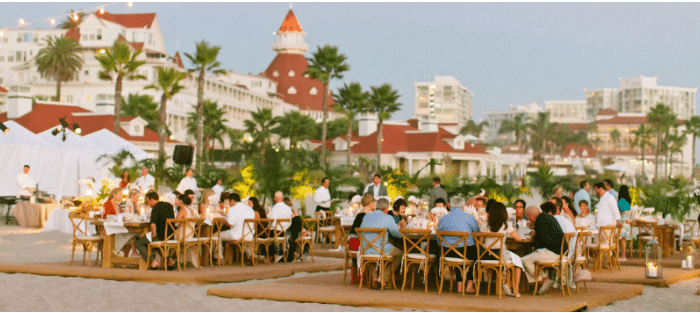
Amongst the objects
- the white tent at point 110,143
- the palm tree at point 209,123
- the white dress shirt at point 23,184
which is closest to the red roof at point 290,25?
the palm tree at point 209,123

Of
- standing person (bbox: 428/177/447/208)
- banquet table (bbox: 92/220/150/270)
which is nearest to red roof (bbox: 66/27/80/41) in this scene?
standing person (bbox: 428/177/447/208)

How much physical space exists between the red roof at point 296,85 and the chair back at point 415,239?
88.7 m

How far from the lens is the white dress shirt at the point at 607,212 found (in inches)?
524

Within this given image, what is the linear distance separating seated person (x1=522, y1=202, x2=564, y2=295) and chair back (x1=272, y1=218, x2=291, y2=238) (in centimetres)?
478

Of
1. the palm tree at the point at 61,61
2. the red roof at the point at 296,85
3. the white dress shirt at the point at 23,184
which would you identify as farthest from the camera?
the red roof at the point at 296,85

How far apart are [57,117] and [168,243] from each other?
35876 mm

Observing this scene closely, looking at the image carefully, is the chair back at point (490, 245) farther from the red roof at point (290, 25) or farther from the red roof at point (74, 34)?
the red roof at point (290, 25)

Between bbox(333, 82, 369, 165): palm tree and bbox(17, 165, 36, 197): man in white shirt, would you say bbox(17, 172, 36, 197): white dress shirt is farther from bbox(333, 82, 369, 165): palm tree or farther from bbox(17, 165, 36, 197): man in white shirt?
bbox(333, 82, 369, 165): palm tree

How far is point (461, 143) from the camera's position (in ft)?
200

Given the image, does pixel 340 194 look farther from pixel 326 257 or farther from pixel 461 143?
pixel 461 143

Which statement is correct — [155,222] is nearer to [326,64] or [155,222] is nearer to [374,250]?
[374,250]

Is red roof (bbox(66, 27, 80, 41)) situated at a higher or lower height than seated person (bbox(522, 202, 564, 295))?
higher

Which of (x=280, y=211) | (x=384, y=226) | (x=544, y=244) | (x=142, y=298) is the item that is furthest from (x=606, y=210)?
(x=142, y=298)

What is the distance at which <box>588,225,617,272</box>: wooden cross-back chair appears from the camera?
40.6ft
